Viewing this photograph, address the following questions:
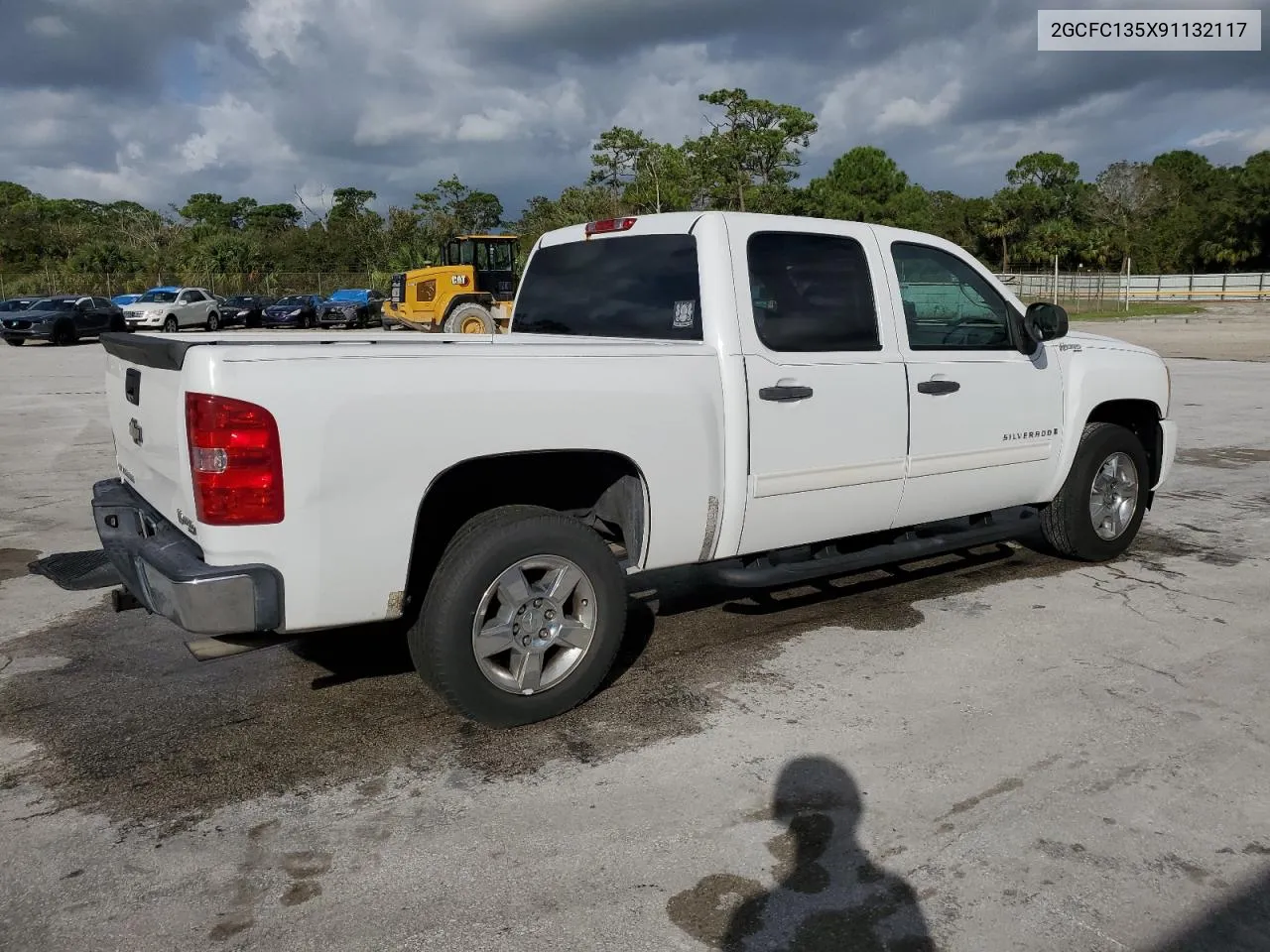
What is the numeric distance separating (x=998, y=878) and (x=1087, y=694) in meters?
1.58

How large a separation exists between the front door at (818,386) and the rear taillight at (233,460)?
1957 millimetres

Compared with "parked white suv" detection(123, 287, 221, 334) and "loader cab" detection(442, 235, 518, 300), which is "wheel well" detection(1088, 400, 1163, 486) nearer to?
"loader cab" detection(442, 235, 518, 300)

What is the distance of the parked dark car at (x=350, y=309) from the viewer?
40031mm

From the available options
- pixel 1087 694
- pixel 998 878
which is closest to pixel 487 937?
pixel 998 878

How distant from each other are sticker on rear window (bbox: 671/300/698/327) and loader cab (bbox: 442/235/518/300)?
20860 millimetres

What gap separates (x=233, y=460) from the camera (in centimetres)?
338

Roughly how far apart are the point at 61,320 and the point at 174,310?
192 inches

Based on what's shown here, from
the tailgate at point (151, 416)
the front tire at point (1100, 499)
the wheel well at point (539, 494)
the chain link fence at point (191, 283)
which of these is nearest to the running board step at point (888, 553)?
the front tire at point (1100, 499)

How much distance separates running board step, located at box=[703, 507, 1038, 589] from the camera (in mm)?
4676

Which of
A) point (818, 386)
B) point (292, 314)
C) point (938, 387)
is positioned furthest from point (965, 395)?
point (292, 314)

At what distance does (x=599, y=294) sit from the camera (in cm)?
523

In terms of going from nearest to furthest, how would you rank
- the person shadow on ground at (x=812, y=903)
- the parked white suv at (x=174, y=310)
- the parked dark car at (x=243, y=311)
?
the person shadow on ground at (x=812, y=903), the parked white suv at (x=174, y=310), the parked dark car at (x=243, y=311)

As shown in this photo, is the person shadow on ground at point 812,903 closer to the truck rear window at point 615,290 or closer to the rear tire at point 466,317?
the truck rear window at point 615,290

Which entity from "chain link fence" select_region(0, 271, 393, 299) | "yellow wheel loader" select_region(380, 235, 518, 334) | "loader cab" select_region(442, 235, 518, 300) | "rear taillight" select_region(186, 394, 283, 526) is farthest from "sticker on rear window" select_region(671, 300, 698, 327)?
"chain link fence" select_region(0, 271, 393, 299)
